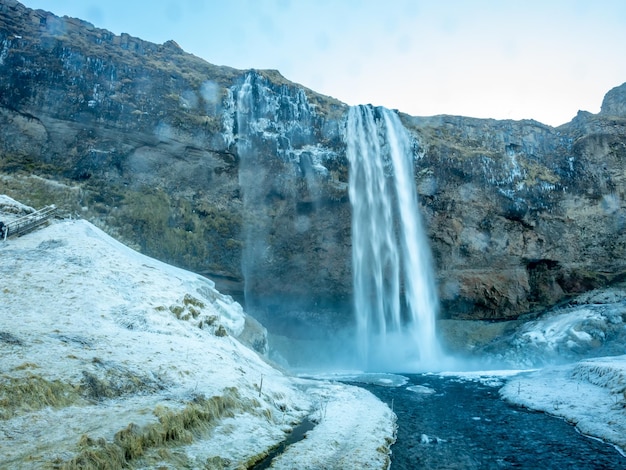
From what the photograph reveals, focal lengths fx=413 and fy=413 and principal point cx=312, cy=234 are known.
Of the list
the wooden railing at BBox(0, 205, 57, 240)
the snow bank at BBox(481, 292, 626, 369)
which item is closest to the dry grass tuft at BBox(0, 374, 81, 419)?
the wooden railing at BBox(0, 205, 57, 240)

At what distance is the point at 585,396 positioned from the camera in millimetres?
16531

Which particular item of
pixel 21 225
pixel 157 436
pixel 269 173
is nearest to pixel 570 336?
pixel 269 173

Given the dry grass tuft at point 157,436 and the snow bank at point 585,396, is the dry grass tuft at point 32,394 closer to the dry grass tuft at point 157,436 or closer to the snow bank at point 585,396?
the dry grass tuft at point 157,436

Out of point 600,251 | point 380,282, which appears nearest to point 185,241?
point 380,282

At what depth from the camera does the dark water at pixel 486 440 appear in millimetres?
10312

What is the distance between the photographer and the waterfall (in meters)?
41.0

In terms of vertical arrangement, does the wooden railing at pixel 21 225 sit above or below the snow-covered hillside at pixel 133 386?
above

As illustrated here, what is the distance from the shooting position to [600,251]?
4175 centimetres

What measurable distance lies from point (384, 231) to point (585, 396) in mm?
25856

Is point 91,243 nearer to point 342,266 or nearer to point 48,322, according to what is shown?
point 48,322

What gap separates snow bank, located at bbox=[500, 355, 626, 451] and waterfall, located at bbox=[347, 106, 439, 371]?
17.9 meters

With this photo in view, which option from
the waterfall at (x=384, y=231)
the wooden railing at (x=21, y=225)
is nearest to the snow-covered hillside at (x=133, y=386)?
the wooden railing at (x=21, y=225)

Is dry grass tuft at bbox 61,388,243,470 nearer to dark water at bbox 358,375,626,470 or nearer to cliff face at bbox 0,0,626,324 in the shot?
dark water at bbox 358,375,626,470

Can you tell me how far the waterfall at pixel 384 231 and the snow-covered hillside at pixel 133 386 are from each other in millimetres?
21814
